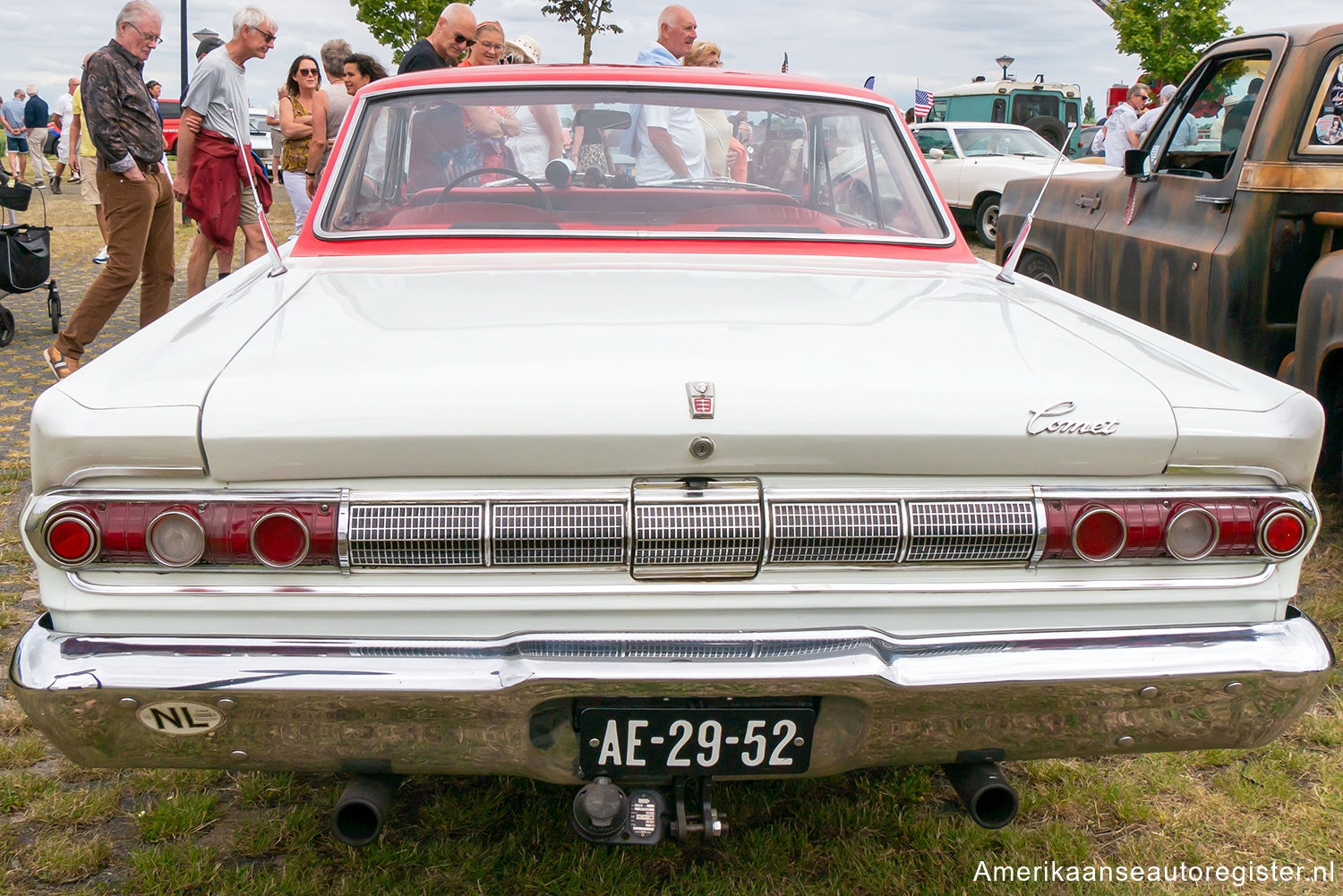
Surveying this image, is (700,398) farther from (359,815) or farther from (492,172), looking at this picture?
(492,172)

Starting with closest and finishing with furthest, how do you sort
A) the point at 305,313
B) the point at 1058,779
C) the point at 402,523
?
the point at 402,523, the point at 305,313, the point at 1058,779

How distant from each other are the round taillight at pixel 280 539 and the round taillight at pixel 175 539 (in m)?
0.09

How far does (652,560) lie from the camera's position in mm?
1917

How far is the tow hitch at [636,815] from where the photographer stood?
195 cm

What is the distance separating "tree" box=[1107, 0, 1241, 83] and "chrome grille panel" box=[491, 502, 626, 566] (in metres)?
34.4

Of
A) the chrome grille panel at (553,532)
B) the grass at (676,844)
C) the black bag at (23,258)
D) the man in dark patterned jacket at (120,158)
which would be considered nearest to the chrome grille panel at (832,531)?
the chrome grille panel at (553,532)

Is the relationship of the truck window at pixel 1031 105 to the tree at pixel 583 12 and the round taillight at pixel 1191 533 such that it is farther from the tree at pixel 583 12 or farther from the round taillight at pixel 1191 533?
the round taillight at pixel 1191 533

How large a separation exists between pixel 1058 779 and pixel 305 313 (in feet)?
7.04

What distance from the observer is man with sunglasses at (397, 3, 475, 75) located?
688 centimetres

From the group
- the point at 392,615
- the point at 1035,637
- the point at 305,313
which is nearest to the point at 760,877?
the point at 1035,637

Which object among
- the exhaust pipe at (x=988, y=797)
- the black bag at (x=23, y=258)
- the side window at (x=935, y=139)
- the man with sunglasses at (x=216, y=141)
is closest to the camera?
the exhaust pipe at (x=988, y=797)

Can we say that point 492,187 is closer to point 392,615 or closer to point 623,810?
point 392,615

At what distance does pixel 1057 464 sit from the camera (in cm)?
195

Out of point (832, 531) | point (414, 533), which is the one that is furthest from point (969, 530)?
point (414, 533)
